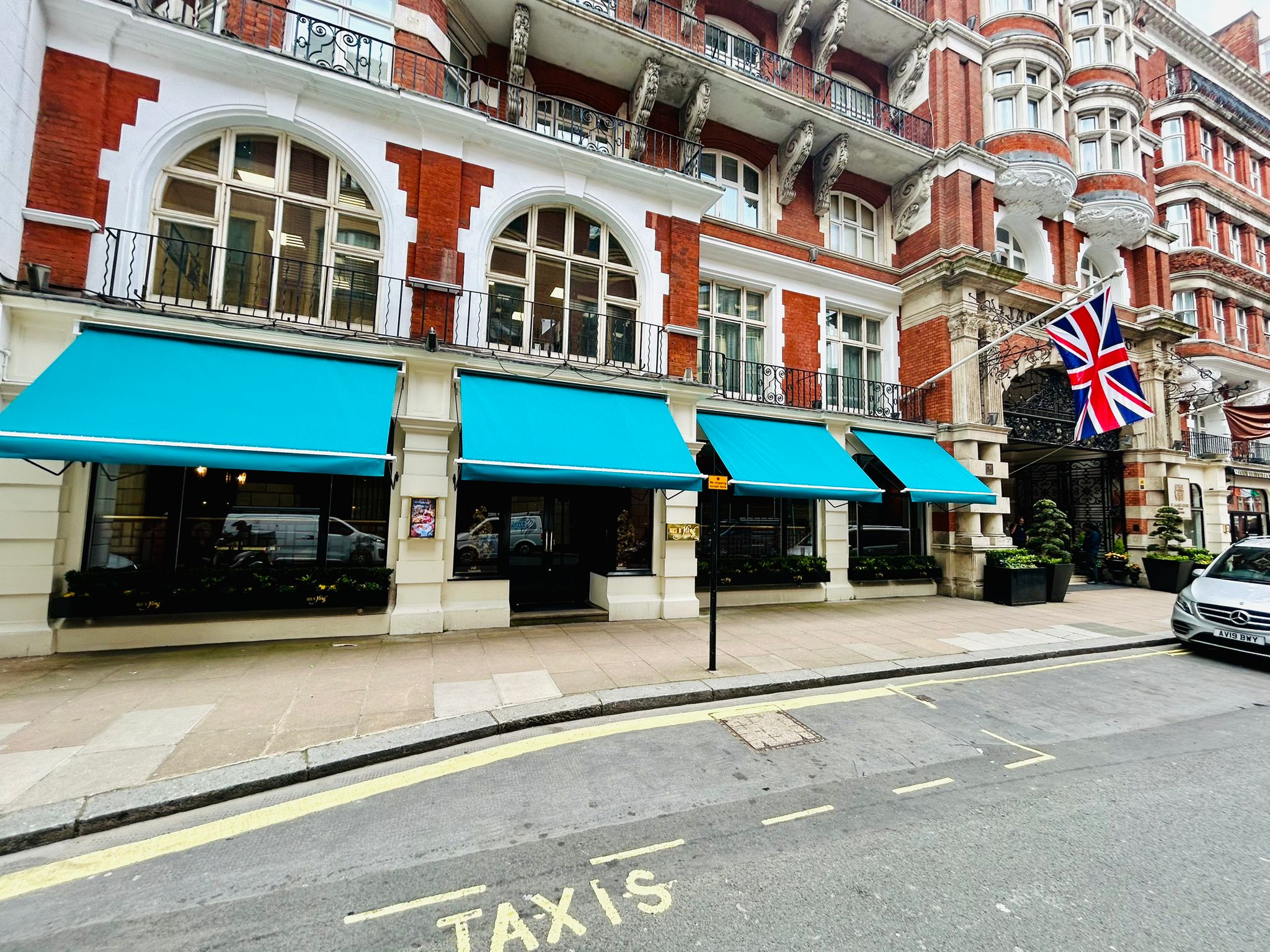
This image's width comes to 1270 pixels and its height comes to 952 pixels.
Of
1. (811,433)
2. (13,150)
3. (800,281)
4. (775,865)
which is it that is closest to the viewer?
(775,865)

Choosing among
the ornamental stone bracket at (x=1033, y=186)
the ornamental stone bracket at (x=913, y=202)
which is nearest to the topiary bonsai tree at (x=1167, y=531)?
the ornamental stone bracket at (x=1033, y=186)

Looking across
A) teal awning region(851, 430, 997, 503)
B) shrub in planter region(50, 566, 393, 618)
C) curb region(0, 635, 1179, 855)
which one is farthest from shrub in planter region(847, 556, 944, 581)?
shrub in planter region(50, 566, 393, 618)

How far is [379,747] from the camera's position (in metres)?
4.39

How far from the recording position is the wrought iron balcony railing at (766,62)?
11562 mm

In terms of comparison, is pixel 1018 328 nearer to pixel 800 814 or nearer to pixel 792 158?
pixel 792 158

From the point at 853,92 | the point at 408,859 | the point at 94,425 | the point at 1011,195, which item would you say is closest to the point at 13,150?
the point at 94,425

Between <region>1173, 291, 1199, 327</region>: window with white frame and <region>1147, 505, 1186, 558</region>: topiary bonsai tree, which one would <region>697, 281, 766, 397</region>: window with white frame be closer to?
<region>1147, 505, 1186, 558</region>: topiary bonsai tree

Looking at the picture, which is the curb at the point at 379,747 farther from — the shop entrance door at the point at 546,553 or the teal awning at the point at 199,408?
the shop entrance door at the point at 546,553

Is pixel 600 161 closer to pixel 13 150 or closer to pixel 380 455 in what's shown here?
pixel 380 455

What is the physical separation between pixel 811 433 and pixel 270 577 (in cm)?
1045

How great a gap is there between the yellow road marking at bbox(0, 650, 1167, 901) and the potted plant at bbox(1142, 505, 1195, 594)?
49.6ft

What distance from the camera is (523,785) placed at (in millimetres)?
3969

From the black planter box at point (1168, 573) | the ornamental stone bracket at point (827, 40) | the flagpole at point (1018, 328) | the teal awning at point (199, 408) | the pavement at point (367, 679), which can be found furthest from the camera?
the black planter box at point (1168, 573)

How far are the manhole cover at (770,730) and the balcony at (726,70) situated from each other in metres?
12.5
